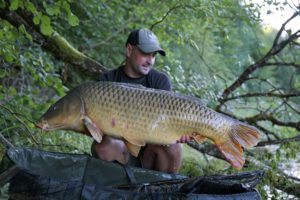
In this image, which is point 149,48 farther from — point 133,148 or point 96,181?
point 96,181

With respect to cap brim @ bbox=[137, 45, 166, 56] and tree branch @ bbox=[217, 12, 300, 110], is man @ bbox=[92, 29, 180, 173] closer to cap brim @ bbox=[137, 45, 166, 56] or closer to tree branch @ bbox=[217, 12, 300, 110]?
cap brim @ bbox=[137, 45, 166, 56]

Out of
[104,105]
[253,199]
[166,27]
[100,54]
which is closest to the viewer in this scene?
[253,199]

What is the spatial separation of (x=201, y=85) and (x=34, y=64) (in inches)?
52.6

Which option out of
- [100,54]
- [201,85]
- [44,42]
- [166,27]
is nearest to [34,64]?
[44,42]

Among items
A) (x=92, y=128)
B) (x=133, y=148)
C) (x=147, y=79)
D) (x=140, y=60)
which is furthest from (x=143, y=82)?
(x=92, y=128)

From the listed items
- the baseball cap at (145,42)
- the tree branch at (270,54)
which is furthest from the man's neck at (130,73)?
the tree branch at (270,54)

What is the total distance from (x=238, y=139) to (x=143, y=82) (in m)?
0.63

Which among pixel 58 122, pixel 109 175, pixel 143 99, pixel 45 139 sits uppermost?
pixel 143 99

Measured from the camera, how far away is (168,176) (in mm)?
2361

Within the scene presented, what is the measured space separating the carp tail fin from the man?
0.31 meters

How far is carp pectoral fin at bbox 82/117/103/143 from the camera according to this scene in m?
2.22

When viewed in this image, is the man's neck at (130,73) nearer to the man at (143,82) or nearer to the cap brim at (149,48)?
the man at (143,82)

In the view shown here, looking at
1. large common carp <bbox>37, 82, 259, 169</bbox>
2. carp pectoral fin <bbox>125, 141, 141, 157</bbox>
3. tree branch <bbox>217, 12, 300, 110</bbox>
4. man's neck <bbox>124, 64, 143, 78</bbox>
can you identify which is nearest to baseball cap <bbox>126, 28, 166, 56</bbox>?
man's neck <bbox>124, 64, 143, 78</bbox>

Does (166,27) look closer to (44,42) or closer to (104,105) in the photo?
(44,42)
